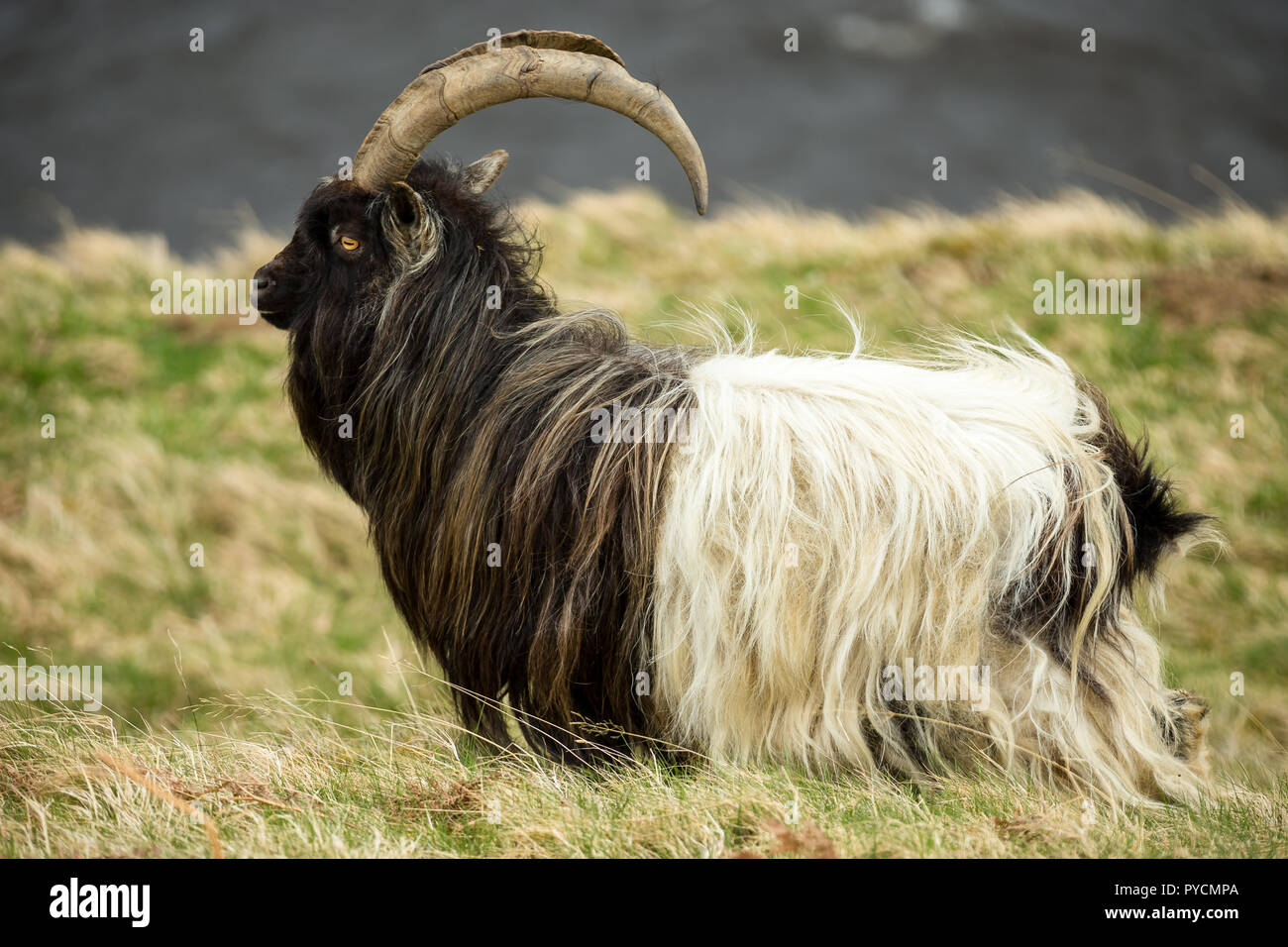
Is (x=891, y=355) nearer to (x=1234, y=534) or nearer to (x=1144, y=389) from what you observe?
(x=1234, y=534)

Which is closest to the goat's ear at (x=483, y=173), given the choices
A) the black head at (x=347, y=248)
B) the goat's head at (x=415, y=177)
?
the goat's head at (x=415, y=177)

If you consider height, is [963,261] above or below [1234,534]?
above

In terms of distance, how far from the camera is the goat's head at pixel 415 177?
16.4 ft

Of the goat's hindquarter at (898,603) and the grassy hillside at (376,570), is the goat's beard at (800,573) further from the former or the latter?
the grassy hillside at (376,570)

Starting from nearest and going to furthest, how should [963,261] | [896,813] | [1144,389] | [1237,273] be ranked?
[896,813] → [1144,389] → [1237,273] → [963,261]

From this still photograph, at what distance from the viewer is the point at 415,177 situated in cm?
536

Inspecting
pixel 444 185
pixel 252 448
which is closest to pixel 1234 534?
pixel 444 185

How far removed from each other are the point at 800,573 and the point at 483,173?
258 centimetres

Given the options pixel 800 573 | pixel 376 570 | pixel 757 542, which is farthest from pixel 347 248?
pixel 376 570

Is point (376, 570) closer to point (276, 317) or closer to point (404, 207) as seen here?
point (276, 317)

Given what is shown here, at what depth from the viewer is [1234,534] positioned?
34.4 ft

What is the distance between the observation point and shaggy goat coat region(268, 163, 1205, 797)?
14.7 feet

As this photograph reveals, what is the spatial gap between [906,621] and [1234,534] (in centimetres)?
747

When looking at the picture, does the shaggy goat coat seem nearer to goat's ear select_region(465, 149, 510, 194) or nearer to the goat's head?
the goat's head
